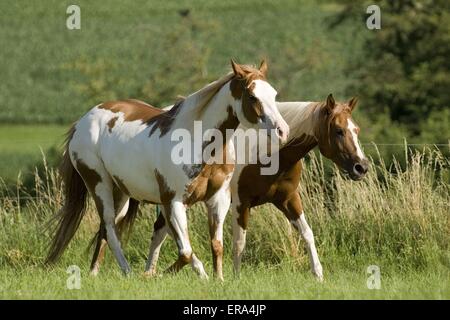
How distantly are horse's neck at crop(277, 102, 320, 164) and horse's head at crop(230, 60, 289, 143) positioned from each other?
1224mm

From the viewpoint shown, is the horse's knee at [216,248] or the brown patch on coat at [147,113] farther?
the brown patch on coat at [147,113]

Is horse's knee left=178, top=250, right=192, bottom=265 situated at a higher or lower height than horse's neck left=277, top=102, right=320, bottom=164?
lower

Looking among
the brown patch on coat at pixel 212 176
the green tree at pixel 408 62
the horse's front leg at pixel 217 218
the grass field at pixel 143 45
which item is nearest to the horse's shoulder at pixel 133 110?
the brown patch on coat at pixel 212 176

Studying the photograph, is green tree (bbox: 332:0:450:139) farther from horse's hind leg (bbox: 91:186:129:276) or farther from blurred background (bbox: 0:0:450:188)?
horse's hind leg (bbox: 91:186:129:276)

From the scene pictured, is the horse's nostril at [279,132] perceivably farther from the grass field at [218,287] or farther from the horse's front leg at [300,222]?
the horse's front leg at [300,222]

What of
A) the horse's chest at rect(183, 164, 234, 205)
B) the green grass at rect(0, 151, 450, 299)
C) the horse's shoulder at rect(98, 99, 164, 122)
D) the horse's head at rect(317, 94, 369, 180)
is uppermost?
the horse's shoulder at rect(98, 99, 164, 122)

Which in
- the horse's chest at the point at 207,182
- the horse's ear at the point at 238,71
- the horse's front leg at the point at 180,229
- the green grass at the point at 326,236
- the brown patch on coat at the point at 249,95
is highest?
the horse's ear at the point at 238,71

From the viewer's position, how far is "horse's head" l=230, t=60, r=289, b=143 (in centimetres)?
762

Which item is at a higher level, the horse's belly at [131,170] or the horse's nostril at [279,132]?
the horse's nostril at [279,132]

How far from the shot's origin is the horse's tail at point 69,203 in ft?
31.4

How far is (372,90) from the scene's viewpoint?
33.5 meters

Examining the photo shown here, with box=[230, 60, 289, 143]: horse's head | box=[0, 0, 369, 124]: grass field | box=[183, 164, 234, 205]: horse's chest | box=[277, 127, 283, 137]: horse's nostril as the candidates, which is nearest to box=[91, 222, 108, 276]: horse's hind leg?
box=[183, 164, 234, 205]: horse's chest

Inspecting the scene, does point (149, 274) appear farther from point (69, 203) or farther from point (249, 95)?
point (249, 95)

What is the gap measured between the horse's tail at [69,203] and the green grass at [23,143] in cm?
2102
